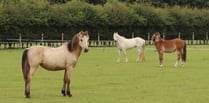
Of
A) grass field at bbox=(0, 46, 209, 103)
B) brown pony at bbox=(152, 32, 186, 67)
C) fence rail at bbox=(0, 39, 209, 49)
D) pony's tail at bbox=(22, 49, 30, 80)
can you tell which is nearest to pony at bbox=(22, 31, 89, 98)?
pony's tail at bbox=(22, 49, 30, 80)

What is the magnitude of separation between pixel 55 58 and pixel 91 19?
57284 millimetres

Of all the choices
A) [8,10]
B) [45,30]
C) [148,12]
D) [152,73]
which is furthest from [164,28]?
[152,73]

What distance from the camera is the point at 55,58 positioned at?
16.6 meters

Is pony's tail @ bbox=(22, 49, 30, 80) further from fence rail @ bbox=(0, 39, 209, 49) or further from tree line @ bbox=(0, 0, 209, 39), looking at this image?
tree line @ bbox=(0, 0, 209, 39)

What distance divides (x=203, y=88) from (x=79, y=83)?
4704 millimetres

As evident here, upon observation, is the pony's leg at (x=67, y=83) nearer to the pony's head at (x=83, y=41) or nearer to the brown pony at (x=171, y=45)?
the pony's head at (x=83, y=41)

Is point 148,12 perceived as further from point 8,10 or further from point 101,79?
point 101,79

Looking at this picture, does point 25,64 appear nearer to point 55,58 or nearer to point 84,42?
point 55,58

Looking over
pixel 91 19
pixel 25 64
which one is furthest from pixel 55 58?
pixel 91 19

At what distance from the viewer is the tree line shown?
66375 millimetres

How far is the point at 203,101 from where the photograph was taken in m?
15.6

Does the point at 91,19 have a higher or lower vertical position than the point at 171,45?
higher

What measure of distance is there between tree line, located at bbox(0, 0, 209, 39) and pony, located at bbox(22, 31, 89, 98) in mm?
47027

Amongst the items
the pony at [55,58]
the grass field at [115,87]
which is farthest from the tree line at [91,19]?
the pony at [55,58]
